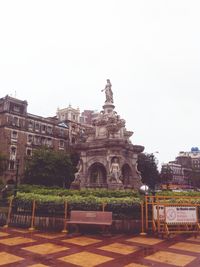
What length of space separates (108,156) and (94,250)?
16.3 metres

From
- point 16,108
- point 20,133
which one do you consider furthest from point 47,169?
point 16,108

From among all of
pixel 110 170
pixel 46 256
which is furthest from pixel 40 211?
pixel 110 170

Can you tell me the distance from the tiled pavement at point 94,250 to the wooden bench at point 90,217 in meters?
0.58

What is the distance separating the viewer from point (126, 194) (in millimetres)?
17391

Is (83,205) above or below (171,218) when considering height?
above

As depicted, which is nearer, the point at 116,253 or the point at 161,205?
the point at 116,253

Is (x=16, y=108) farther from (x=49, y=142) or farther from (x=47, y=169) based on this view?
(x=47, y=169)

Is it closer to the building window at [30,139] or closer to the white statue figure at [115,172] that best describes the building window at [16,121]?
the building window at [30,139]

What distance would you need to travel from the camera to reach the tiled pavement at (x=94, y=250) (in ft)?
24.1

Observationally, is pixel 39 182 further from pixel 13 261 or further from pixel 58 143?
pixel 13 261

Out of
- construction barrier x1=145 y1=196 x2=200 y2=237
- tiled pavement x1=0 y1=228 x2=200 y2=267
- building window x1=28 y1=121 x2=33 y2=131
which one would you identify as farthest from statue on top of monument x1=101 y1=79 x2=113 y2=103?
building window x1=28 y1=121 x2=33 y2=131

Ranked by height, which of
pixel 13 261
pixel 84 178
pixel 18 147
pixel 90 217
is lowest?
pixel 13 261

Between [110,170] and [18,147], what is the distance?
35.5m

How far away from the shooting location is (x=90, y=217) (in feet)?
37.7
